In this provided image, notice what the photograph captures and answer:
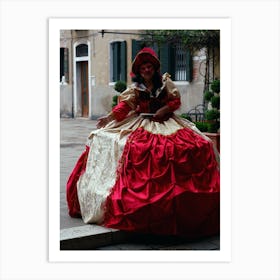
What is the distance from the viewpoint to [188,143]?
3994 millimetres

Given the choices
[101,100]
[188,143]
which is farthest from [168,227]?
[101,100]

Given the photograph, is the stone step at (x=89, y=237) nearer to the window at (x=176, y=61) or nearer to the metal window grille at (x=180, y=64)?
the window at (x=176, y=61)

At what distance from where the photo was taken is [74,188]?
4.51 meters

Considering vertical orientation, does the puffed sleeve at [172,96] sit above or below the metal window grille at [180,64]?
below

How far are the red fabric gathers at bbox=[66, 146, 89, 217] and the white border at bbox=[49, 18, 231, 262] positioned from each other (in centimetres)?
86

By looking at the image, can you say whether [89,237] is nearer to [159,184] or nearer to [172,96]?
[159,184]

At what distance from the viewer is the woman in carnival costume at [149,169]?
151 inches

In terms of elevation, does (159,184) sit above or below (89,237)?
above

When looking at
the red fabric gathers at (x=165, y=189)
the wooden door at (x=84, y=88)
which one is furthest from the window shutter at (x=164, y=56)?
the red fabric gathers at (x=165, y=189)

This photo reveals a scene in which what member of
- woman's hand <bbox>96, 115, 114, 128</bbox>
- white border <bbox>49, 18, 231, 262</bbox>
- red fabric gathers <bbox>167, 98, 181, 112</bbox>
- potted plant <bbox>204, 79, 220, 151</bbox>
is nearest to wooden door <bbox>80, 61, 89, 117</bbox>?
potted plant <bbox>204, 79, 220, 151</bbox>
